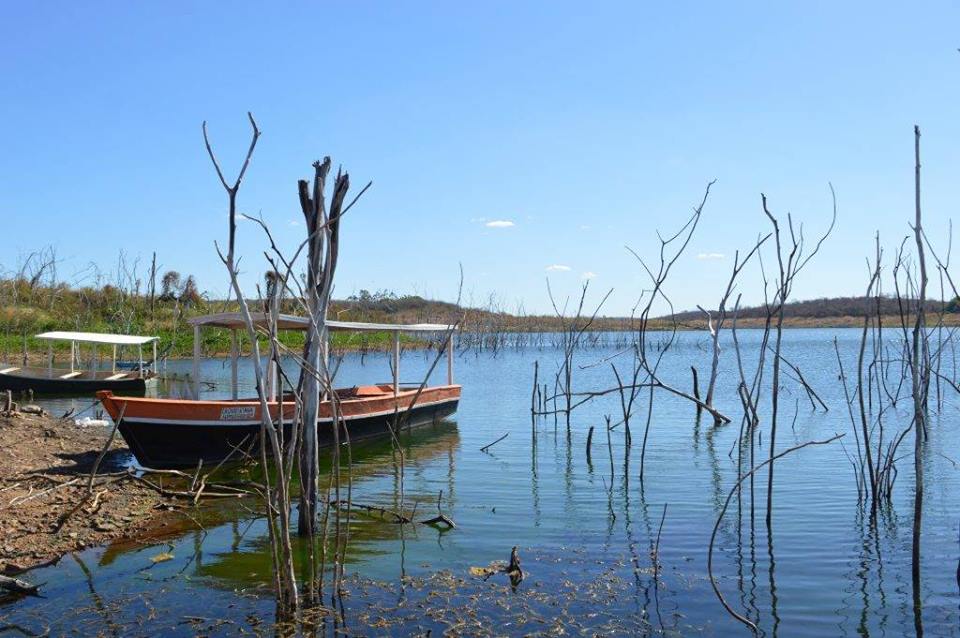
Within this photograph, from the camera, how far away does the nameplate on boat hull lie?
11.5 meters

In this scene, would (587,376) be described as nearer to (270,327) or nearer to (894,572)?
(894,572)

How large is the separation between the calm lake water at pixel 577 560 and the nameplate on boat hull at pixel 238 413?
1.78 m

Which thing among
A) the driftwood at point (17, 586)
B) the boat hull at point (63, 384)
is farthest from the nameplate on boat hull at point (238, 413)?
the boat hull at point (63, 384)

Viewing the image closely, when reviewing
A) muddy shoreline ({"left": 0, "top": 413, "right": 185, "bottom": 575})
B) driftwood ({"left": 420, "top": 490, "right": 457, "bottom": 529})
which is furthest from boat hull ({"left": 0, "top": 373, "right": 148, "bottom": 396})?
driftwood ({"left": 420, "top": 490, "right": 457, "bottom": 529})

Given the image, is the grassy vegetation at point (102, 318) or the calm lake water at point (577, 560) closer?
the calm lake water at point (577, 560)

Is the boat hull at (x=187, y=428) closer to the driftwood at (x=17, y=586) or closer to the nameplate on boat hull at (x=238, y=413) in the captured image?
the nameplate on boat hull at (x=238, y=413)

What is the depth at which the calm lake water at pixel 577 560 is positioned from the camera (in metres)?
5.81

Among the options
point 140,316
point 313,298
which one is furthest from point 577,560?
point 140,316

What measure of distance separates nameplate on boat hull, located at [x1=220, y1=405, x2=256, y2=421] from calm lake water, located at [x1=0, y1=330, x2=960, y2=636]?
178 centimetres

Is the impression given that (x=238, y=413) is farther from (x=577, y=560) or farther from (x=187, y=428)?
(x=577, y=560)

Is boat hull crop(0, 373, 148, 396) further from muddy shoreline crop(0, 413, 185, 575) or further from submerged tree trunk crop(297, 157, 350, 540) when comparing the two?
submerged tree trunk crop(297, 157, 350, 540)

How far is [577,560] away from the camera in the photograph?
730 cm

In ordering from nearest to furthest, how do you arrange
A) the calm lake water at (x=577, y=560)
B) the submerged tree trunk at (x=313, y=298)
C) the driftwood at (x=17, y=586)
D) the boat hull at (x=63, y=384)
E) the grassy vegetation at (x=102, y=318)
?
the calm lake water at (x=577, y=560) → the driftwood at (x=17, y=586) → the submerged tree trunk at (x=313, y=298) → the boat hull at (x=63, y=384) → the grassy vegetation at (x=102, y=318)

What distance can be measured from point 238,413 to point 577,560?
6066mm
